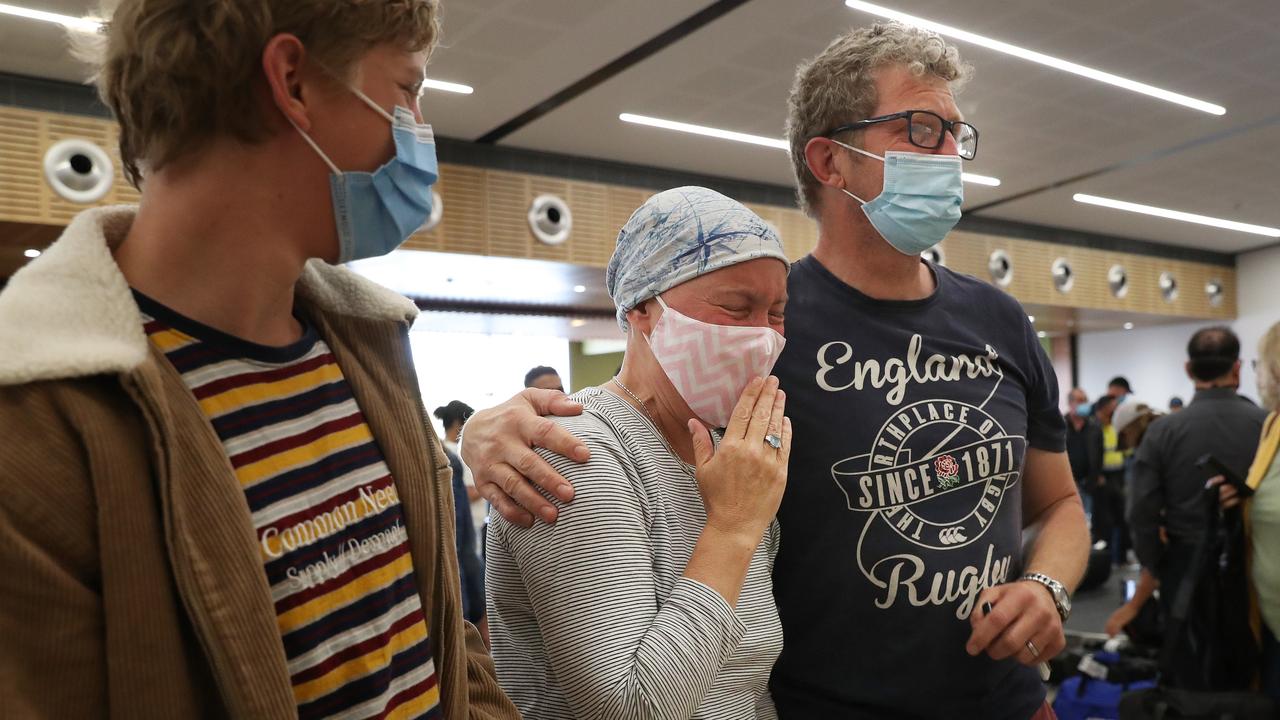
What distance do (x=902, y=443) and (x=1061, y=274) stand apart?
40.8 ft

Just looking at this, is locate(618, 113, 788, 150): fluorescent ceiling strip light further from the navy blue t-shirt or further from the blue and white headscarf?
the blue and white headscarf

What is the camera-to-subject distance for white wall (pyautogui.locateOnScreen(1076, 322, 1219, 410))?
15578mm

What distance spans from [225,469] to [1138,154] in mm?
10272

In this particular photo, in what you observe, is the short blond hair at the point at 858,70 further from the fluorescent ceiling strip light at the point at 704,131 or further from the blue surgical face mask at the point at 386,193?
the fluorescent ceiling strip light at the point at 704,131

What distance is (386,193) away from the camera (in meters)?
1.08

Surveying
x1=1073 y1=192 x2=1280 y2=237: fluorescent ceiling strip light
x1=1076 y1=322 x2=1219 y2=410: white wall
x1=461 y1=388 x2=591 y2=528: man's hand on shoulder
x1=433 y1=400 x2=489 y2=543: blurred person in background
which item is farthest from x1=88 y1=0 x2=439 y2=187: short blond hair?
x1=1076 y1=322 x2=1219 y2=410: white wall

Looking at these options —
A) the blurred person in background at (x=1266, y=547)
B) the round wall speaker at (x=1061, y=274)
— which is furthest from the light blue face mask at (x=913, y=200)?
the round wall speaker at (x=1061, y=274)

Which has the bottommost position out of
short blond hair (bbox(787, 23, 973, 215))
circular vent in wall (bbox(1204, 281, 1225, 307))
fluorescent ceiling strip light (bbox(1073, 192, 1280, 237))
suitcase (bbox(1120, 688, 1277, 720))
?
suitcase (bbox(1120, 688, 1277, 720))

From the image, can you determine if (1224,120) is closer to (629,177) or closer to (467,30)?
(629,177)

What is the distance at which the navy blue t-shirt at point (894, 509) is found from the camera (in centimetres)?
149

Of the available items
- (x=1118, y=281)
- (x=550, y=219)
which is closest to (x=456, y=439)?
(x=550, y=219)

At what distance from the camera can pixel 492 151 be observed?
8617mm

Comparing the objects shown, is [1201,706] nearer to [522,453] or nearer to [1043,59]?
[522,453]

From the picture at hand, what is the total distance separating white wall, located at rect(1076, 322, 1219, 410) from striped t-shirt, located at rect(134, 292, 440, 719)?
16.6 m
